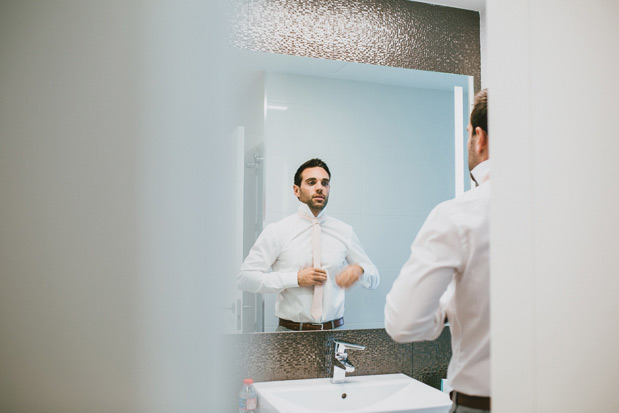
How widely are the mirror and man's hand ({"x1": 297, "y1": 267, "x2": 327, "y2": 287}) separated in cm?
10

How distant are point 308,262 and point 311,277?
5 centimetres

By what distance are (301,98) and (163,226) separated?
3.64 ft

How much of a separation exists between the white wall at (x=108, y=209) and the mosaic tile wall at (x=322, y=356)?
0.85m

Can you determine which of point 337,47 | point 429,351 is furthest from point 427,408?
point 337,47

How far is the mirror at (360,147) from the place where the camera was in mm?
1595

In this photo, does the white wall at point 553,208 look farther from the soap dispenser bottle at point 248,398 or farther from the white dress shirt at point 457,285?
the soap dispenser bottle at point 248,398

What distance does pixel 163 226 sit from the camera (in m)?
0.65

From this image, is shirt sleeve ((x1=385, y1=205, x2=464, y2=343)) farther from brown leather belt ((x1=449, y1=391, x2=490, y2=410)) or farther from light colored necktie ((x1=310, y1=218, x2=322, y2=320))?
light colored necktie ((x1=310, y1=218, x2=322, y2=320))

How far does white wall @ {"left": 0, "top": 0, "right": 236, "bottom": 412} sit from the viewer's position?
22.3 inches

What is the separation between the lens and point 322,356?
1.65m

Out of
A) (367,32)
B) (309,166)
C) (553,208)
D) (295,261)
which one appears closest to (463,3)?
(367,32)

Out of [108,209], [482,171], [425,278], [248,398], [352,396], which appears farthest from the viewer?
[352,396]

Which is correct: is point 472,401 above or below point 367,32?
below

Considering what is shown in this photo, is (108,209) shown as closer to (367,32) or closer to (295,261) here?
(295,261)
